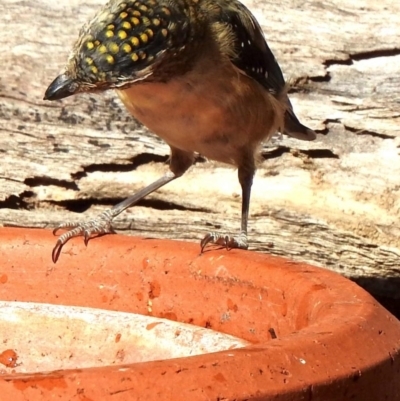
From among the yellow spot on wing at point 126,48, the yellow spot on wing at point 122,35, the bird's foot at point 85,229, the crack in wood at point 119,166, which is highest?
the yellow spot on wing at point 122,35

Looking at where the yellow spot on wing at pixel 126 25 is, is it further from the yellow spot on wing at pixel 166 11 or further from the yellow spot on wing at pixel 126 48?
the yellow spot on wing at pixel 166 11

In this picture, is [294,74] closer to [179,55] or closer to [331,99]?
[331,99]

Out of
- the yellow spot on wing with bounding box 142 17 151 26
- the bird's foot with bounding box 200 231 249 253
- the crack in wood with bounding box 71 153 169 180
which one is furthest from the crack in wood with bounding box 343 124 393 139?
the yellow spot on wing with bounding box 142 17 151 26

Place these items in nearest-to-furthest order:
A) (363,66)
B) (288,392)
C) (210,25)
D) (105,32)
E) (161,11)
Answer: (288,392)
(105,32)
(161,11)
(210,25)
(363,66)

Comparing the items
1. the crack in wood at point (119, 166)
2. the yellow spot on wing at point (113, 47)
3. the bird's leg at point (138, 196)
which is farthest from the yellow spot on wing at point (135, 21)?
the crack in wood at point (119, 166)

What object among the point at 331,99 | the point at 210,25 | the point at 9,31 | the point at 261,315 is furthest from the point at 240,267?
the point at 9,31
